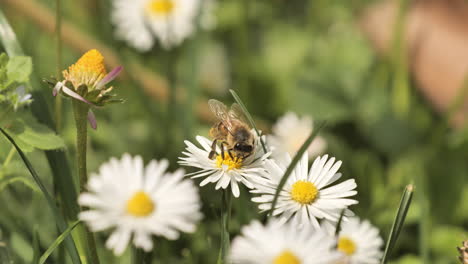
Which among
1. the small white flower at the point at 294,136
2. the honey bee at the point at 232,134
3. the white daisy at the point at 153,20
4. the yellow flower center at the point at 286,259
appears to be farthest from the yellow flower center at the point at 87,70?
the white daisy at the point at 153,20

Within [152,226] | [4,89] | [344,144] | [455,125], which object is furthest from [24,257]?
[455,125]

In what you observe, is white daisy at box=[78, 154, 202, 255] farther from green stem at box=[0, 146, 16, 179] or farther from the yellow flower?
green stem at box=[0, 146, 16, 179]

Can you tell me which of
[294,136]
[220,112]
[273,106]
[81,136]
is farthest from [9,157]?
[273,106]

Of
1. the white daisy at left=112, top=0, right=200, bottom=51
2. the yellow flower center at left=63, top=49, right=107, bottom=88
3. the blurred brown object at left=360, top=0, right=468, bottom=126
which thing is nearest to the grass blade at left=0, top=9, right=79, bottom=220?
the yellow flower center at left=63, top=49, right=107, bottom=88

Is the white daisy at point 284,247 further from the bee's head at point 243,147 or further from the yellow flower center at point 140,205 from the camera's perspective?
the bee's head at point 243,147

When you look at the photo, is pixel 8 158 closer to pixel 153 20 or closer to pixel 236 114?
pixel 236 114

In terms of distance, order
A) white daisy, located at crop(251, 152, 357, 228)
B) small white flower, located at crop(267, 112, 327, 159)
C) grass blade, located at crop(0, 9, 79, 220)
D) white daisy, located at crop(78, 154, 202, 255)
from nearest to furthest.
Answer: white daisy, located at crop(78, 154, 202, 255)
white daisy, located at crop(251, 152, 357, 228)
grass blade, located at crop(0, 9, 79, 220)
small white flower, located at crop(267, 112, 327, 159)

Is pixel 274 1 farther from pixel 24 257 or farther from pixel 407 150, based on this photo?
pixel 24 257
